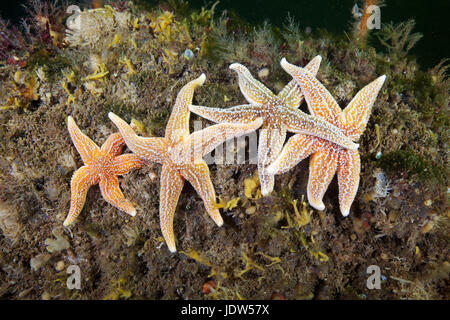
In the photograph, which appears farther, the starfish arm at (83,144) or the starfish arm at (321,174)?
the starfish arm at (83,144)

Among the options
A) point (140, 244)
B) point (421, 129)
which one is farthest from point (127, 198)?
point (421, 129)

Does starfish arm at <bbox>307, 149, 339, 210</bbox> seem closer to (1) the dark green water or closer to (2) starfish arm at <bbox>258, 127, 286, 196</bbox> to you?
(2) starfish arm at <bbox>258, 127, 286, 196</bbox>

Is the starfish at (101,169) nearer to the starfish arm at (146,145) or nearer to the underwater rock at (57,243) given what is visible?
the starfish arm at (146,145)

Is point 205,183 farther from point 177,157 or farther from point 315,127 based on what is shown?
point 315,127

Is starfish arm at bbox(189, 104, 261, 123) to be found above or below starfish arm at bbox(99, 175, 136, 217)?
above

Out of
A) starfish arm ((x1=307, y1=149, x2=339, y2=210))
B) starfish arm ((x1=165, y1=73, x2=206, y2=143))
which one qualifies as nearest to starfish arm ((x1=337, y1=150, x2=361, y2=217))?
starfish arm ((x1=307, y1=149, x2=339, y2=210))

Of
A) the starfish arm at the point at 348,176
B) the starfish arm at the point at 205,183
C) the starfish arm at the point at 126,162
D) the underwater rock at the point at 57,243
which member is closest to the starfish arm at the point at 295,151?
the starfish arm at the point at 348,176
